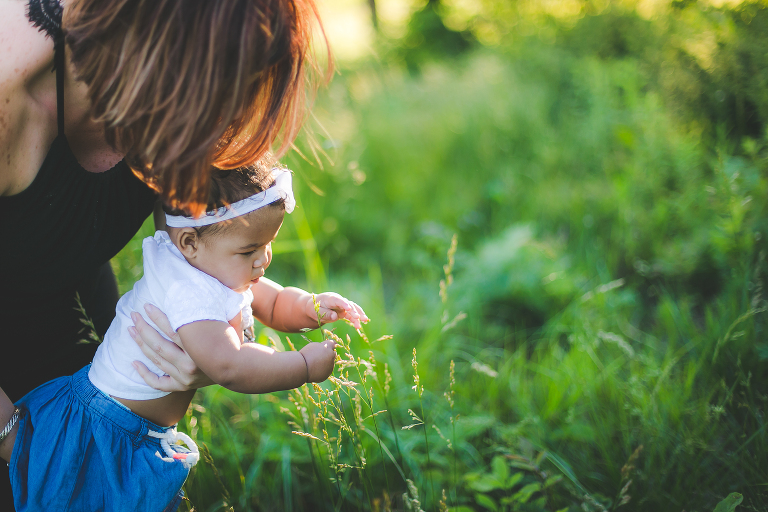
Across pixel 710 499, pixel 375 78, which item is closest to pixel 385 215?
pixel 710 499

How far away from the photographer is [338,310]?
1.24 m

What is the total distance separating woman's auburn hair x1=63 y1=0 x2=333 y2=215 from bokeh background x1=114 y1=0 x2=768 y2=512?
0.26 m

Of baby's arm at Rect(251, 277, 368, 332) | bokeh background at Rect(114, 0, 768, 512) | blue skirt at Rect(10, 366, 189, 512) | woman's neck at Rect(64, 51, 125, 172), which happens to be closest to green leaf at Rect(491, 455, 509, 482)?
bokeh background at Rect(114, 0, 768, 512)

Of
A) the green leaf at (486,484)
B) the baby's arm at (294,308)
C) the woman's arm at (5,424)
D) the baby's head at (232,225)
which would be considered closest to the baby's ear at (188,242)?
the baby's head at (232,225)

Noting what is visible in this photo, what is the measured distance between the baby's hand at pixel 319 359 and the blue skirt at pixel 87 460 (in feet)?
1.26

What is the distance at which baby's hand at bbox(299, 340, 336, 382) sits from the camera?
3.53ft

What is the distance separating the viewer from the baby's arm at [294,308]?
1.20m

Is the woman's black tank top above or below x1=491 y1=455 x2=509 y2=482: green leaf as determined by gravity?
above

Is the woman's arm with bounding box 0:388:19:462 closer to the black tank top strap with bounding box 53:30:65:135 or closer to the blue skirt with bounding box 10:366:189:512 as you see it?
the blue skirt with bounding box 10:366:189:512

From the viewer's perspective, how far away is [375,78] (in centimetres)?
668

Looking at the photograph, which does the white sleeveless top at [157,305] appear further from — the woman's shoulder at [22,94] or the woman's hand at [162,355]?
the woman's shoulder at [22,94]

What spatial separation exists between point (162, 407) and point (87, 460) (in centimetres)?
18

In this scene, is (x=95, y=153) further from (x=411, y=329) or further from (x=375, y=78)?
(x=375, y=78)

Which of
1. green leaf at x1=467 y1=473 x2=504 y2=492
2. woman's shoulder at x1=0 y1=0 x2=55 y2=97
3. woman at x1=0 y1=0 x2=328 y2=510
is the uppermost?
woman's shoulder at x1=0 y1=0 x2=55 y2=97
